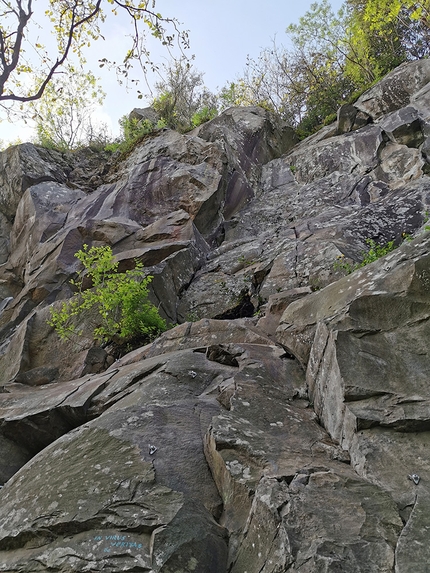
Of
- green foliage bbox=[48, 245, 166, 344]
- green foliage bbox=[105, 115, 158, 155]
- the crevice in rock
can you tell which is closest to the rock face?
the crevice in rock

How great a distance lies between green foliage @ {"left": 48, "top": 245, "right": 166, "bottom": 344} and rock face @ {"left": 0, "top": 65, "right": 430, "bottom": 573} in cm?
46

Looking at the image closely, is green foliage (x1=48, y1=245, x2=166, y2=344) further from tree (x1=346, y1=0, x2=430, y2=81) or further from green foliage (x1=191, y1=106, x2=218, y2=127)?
tree (x1=346, y1=0, x2=430, y2=81)

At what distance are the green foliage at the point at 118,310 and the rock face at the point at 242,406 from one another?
0.46 meters

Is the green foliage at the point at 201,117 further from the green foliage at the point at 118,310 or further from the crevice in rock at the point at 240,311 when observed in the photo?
the crevice in rock at the point at 240,311

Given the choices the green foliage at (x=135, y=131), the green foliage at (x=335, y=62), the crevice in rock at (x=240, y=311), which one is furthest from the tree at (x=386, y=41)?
the crevice in rock at (x=240, y=311)

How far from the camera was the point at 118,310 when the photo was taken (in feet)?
32.2

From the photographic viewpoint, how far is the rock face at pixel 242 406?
371cm

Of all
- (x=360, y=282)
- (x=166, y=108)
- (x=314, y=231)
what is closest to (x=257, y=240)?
(x=314, y=231)

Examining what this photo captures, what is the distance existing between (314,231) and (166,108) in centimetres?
1327

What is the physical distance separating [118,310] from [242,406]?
16.7 ft

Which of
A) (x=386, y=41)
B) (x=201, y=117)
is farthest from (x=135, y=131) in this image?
(x=386, y=41)

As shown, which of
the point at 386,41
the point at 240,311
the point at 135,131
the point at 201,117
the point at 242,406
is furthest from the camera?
the point at 386,41

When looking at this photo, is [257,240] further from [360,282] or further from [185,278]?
[360,282]

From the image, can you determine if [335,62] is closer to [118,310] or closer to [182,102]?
[182,102]
